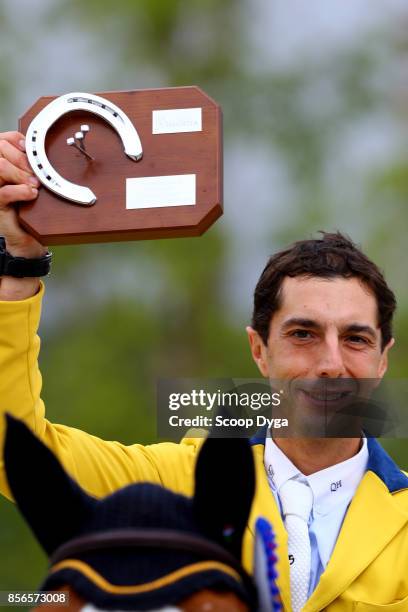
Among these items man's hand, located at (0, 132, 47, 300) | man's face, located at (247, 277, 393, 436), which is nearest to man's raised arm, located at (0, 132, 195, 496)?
man's hand, located at (0, 132, 47, 300)

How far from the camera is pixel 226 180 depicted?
25.7ft

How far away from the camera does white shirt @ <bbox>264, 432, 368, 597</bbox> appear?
2889 mm

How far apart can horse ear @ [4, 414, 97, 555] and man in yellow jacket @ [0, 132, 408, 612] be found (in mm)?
659

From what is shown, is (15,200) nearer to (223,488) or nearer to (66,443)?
(66,443)

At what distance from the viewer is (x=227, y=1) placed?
29.3 feet

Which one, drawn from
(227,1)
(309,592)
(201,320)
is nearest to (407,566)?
(309,592)

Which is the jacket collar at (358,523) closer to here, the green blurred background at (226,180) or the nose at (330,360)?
the nose at (330,360)

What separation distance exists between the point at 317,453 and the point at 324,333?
264mm

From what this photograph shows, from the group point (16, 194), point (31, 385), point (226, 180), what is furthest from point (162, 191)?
point (226, 180)

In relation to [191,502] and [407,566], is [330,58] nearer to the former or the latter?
[407,566]

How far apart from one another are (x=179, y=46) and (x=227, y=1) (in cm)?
47

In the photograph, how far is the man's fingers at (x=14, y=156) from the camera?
2.78 m

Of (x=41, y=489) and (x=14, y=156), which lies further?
(x=14, y=156)

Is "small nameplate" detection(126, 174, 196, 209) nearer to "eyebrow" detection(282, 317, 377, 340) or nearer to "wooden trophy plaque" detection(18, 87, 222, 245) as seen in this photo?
"wooden trophy plaque" detection(18, 87, 222, 245)
